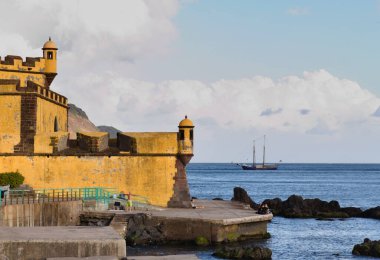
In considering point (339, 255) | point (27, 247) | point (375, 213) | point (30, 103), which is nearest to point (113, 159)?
point (30, 103)

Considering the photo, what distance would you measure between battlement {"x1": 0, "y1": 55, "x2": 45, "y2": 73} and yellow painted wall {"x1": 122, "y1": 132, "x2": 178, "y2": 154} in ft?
24.1

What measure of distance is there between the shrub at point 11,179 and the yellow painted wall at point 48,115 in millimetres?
2589

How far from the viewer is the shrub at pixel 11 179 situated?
40688 millimetres

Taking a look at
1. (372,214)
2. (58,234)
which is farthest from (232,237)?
(372,214)

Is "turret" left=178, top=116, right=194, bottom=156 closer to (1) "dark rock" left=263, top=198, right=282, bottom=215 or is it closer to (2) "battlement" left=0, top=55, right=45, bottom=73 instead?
(2) "battlement" left=0, top=55, right=45, bottom=73

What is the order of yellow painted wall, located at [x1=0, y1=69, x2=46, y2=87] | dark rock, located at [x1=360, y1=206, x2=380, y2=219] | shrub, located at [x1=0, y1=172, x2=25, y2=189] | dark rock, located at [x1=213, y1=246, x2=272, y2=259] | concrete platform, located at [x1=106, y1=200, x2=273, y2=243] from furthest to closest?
dark rock, located at [x1=360, y1=206, x2=380, y2=219]
yellow painted wall, located at [x1=0, y1=69, x2=46, y2=87]
shrub, located at [x1=0, y1=172, x2=25, y2=189]
concrete platform, located at [x1=106, y1=200, x2=273, y2=243]
dark rock, located at [x1=213, y1=246, x2=272, y2=259]

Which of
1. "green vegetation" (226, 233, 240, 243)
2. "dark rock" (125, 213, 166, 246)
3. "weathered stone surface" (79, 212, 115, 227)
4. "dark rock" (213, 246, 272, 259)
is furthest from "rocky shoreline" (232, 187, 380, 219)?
"dark rock" (213, 246, 272, 259)

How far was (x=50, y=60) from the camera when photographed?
152 ft

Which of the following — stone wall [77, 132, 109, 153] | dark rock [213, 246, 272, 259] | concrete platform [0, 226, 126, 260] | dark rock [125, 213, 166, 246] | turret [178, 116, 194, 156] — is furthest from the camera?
turret [178, 116, 194, 156]

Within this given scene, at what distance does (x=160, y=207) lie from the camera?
139 feet

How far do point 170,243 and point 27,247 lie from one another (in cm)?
1340

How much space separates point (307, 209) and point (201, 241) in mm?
25562

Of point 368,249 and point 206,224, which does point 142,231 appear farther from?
point 368,249

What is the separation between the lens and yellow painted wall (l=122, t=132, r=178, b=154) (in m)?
42.9
